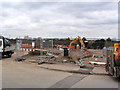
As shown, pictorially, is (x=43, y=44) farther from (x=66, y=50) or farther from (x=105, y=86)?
(x=105, y=86)

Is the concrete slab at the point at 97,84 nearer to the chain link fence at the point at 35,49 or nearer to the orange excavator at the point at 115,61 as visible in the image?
the orange excavator at the point at 115,61

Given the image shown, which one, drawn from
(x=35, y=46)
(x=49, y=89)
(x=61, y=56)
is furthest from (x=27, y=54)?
(x=49, y=89)

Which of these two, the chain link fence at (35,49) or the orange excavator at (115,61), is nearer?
the orange excavator at (115,61)

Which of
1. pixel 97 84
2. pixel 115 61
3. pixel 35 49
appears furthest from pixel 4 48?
pixel 115 61

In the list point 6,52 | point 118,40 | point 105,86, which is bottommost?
point 105,86

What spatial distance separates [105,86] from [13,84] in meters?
4.63

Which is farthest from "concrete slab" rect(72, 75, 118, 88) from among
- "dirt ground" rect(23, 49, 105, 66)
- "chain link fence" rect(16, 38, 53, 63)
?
"chain link fence" rect(16, 38, 53, 63)

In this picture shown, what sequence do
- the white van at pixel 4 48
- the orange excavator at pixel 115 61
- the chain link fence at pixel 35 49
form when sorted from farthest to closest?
1. the white van at pixel 4 48
2. the chain link fence at pixel 35 49
3. the orange excavator at pixel 115 61

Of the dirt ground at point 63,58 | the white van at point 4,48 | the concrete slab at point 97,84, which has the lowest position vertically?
the concrete slab at point 97,84

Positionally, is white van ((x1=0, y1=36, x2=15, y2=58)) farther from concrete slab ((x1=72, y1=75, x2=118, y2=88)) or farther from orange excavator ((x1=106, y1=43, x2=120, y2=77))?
orange excavator ((x1=106, y1=43, x2=120, y2=77))

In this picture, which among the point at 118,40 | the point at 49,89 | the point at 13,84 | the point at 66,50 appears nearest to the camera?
the point at 49,89

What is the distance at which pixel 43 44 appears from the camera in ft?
46.1

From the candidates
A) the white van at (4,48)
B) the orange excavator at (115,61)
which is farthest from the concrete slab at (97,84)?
the white van at (4,48)

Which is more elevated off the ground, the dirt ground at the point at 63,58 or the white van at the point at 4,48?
the white van at the point at 4,48
